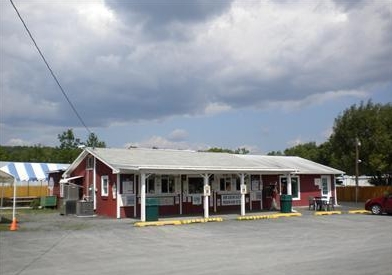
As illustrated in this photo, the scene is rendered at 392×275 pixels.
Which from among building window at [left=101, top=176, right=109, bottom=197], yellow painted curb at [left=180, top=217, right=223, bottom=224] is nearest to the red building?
building window at [left=101, top=176, right=109, bottom=197]

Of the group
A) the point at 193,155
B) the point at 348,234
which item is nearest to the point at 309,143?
the point at 193,155

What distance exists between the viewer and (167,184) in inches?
1164

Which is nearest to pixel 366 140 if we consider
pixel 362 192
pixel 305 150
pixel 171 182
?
pixel 362 192

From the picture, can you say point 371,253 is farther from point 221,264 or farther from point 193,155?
point 193,155

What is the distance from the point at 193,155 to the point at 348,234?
15333mm

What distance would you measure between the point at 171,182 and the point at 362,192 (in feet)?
85.7

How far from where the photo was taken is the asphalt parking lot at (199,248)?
471 inches

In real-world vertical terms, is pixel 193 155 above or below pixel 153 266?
above

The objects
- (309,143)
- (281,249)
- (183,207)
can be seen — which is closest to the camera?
(281,249)

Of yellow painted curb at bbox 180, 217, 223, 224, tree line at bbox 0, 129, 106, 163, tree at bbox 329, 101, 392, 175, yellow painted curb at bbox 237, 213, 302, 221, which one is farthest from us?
tree line at bbox 0, 129, 106, 163

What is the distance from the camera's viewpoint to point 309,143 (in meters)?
111

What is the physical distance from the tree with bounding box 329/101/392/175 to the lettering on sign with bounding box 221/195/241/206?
76.4 feet

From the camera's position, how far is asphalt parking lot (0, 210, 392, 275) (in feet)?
39.2

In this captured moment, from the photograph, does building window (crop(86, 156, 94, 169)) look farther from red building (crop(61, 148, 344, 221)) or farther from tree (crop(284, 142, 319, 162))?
tree (crop(284, 142, 319, 162))
